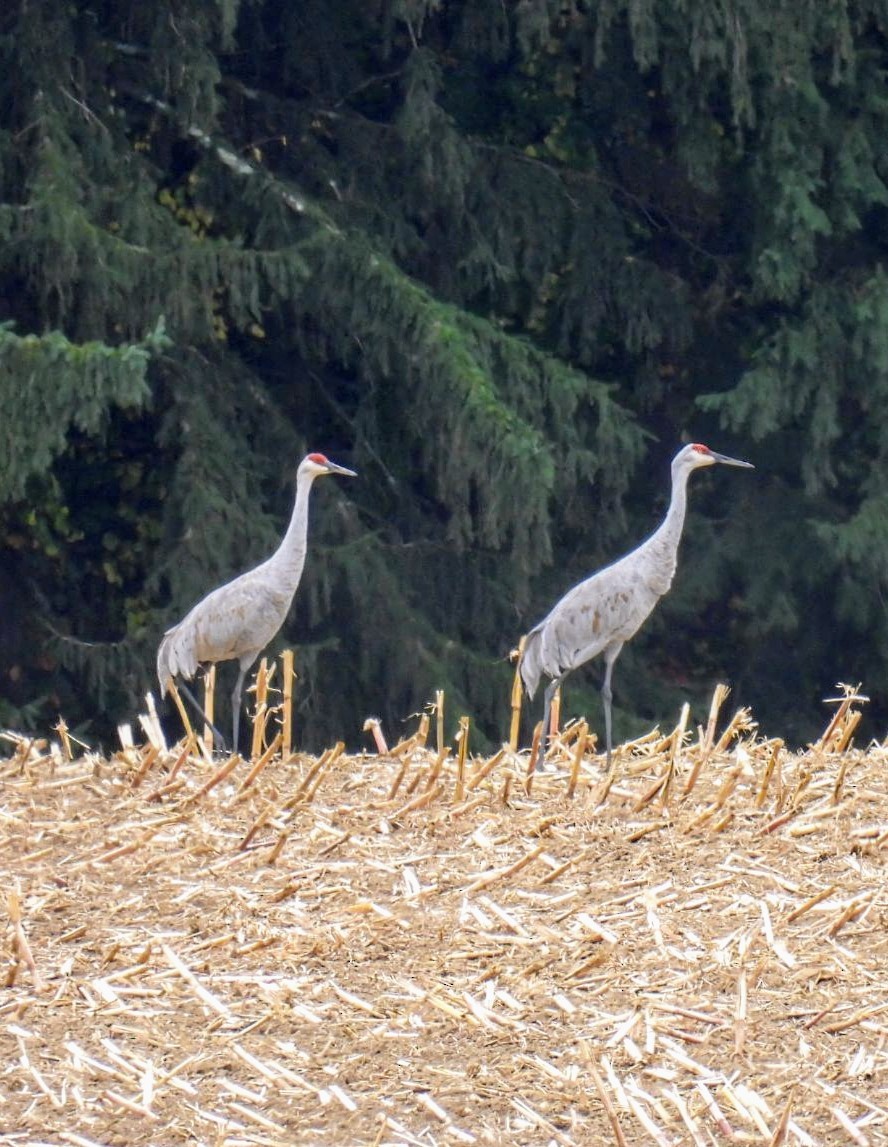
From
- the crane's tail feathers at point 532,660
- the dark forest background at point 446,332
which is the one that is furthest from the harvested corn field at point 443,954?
the dark forest background at point 446,332

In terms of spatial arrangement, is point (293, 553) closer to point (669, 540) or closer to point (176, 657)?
point (176, 657)

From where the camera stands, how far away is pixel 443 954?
439 centimetres

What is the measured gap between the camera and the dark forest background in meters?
10.3

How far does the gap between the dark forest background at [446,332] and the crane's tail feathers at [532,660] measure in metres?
2.57

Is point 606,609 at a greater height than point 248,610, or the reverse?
point 606,609

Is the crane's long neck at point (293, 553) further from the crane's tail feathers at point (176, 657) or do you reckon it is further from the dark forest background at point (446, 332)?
the dark forest background at point (446, 332)

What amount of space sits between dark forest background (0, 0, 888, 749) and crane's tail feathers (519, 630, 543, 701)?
2574 mm

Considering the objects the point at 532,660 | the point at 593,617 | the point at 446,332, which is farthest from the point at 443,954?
the point at 446,332

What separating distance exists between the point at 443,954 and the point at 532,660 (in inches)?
135

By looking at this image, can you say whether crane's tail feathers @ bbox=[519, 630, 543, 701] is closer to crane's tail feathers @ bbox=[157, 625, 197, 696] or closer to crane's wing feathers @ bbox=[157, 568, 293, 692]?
crane's wing feathers @ bbox=[157, 568, 293, 692]

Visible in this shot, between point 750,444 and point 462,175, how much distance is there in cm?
246

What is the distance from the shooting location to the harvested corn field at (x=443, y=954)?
3.83m

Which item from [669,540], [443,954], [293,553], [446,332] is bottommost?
[293,553]

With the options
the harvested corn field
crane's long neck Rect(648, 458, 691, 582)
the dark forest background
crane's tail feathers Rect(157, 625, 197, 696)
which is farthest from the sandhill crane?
the dark forest background
